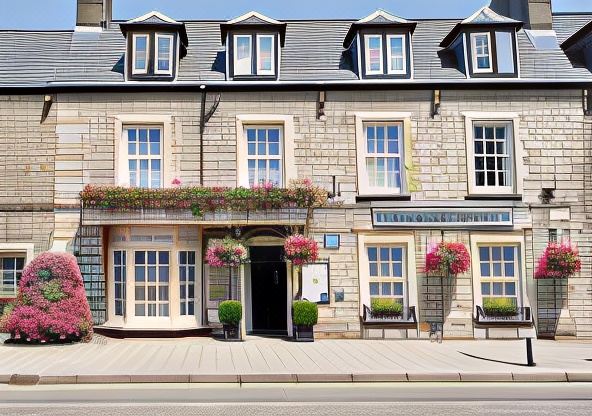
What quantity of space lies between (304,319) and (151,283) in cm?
417

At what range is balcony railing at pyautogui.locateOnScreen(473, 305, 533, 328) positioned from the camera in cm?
1750

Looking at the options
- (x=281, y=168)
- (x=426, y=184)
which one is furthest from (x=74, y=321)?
(x=426, y=184)

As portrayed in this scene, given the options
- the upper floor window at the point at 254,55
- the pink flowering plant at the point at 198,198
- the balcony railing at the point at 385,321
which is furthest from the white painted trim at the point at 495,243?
the upper floor window at the point at 254,55

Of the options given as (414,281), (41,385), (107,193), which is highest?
(107,193)

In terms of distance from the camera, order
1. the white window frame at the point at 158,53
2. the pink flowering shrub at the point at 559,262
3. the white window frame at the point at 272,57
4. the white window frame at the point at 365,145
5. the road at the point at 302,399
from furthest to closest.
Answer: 1. the white window frame at the point at 272,57
2. the white window frame at the point at 158,53
3. the white window frame at the point at 365,145
4. the pink flowering shrub at the point at 559,262
5. the road at the point at 302,399

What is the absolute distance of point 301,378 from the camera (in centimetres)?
1196

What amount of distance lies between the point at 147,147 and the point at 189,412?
34.1 feet

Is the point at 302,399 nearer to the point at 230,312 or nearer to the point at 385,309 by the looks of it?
the point at 230,312

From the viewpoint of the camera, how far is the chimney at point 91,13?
2048 centimetres

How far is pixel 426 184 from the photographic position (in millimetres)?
18062

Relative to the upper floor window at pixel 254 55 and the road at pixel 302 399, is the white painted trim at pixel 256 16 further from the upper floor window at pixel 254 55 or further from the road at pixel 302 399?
the road at pixel 302 399

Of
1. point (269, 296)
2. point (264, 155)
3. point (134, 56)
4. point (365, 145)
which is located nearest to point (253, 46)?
point (264, 155)

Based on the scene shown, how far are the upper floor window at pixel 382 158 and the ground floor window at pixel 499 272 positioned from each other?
9.71ft

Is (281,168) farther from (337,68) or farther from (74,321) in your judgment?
(74,321)
